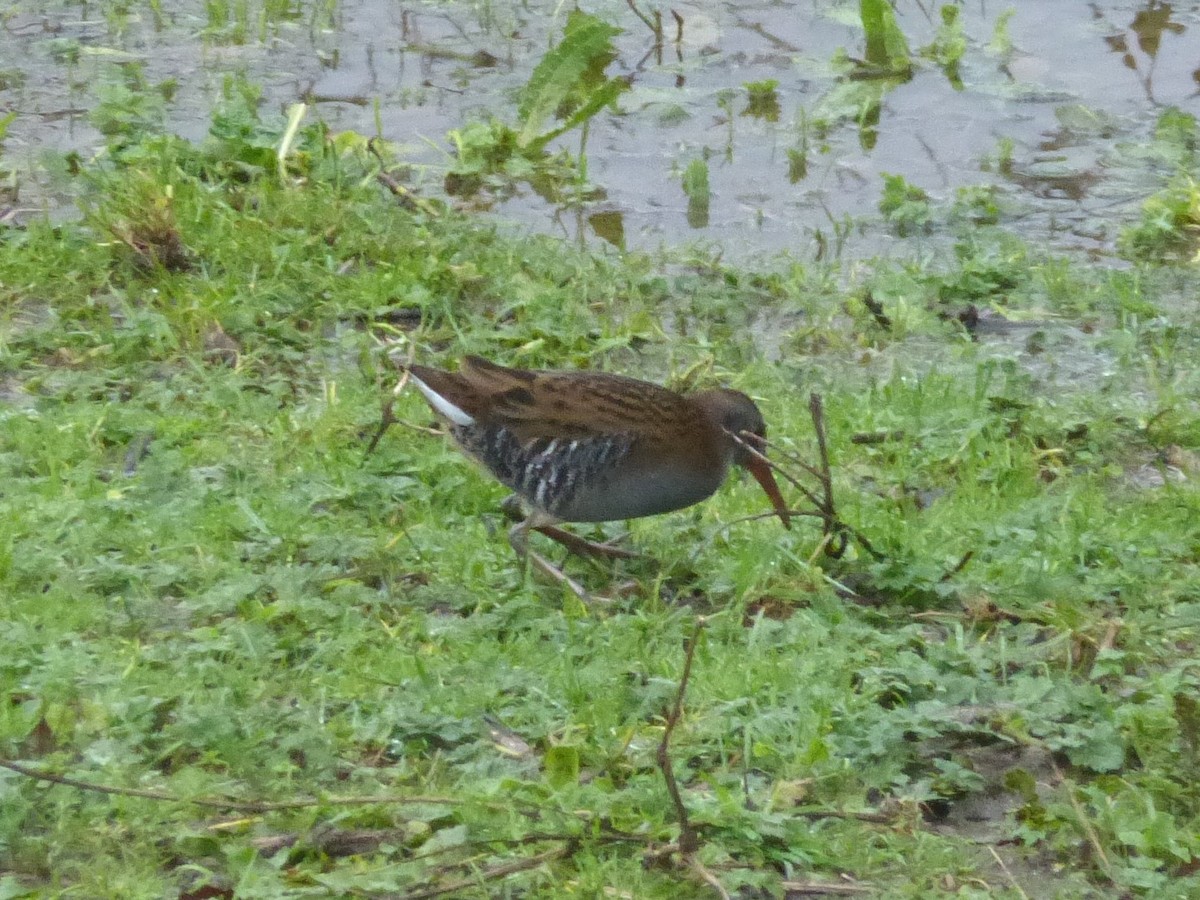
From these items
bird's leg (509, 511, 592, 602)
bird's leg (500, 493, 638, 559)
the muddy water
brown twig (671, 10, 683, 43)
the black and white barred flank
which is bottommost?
bird's leg (500, 493, 638, 559)

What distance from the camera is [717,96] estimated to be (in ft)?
30.1

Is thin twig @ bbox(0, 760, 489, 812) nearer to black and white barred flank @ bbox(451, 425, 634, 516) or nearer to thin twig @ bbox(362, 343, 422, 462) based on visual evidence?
black and white barred flank @ bbox(451, 425, 634, 516)

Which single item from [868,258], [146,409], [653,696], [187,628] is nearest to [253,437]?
[146,409]

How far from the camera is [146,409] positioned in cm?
599

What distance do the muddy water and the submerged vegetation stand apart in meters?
0.43

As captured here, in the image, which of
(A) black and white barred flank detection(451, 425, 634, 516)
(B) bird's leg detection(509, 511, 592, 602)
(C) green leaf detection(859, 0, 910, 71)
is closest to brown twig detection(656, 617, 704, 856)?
(B) bird's leg detection(509, 511, 592, 602)

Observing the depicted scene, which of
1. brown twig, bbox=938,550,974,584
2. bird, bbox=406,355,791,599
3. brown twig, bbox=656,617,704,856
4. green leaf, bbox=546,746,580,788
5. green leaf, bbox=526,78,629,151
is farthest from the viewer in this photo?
green leaf, bbox=526,78,629,151

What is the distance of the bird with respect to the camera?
5094mm

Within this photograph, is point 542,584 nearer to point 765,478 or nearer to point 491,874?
point 765,478

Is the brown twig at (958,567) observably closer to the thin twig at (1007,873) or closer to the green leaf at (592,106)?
the thin twig at (1007,873)

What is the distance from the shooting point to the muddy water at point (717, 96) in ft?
26.2

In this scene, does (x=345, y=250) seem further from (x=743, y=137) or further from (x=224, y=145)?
Result: (x=743, y=137)

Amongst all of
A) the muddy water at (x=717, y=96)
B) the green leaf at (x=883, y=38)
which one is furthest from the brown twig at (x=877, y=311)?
the green leaf at (x=883, y=38)

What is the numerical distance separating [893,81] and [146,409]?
15.5 ft
